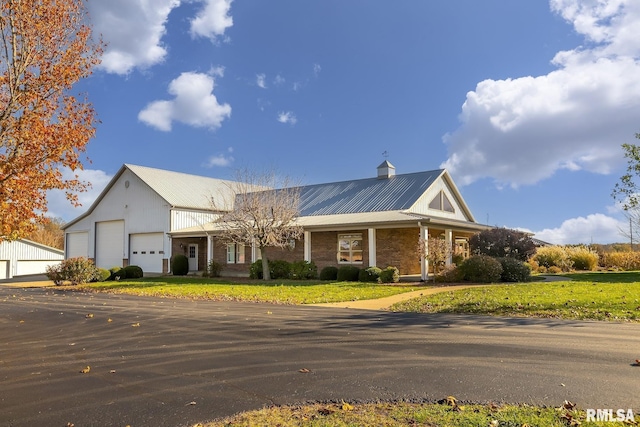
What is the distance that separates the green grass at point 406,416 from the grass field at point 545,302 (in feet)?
25.6

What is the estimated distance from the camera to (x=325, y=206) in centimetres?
3059

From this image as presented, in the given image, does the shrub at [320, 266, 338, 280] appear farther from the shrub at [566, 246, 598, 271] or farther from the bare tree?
the shrub at [566, 246, 598, 271]

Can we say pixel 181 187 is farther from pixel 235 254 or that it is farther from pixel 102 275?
pixel 102 275

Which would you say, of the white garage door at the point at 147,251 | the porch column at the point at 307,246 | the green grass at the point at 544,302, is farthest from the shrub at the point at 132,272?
the green grass at the point at 544,302

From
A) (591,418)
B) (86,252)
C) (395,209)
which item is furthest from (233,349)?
(86,252)

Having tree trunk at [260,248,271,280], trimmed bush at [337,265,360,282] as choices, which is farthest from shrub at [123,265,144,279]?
trimmed bush at [337,265,360,282]

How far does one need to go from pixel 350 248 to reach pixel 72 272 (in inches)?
625

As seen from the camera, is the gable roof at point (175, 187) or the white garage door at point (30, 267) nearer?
the gable roof at point (175, 187)

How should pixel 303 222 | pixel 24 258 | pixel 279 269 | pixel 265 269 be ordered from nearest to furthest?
pixel 265 269
pixel 279 269
pixel 303 222
pixel 24 258

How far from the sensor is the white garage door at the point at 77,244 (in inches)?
1535

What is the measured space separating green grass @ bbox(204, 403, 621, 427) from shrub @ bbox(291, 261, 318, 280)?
2106 cm

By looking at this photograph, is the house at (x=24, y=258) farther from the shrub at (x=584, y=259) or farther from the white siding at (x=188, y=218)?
→ the shrub at (x=584, y=259)

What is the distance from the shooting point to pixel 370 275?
2333 cm

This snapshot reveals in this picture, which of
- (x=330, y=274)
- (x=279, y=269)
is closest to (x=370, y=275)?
(x=330, y=274)
